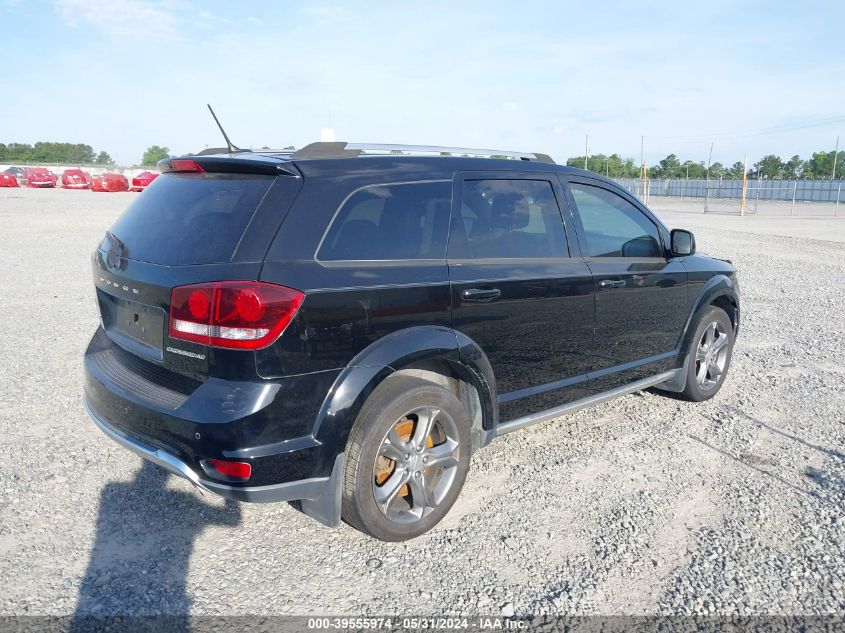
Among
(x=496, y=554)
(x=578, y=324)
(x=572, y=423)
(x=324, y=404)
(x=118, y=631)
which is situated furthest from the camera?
(x=572, y=423)

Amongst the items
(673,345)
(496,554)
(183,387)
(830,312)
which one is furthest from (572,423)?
(830,312)

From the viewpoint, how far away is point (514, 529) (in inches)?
141

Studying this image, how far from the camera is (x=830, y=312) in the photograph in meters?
8.93

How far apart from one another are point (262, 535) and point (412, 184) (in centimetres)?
191

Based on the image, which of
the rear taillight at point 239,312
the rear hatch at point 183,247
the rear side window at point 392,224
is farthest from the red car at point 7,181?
the rear taillight at point 239,312

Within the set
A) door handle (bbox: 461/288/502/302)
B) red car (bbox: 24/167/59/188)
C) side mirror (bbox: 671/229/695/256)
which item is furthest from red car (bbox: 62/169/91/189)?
door handle (bbox: 461/288/502/302)

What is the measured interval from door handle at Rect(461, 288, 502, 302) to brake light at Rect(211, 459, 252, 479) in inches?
52.9

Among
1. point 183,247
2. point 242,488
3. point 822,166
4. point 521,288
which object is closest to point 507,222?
A: point 521,288

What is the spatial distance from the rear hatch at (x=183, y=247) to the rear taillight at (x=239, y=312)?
1.6 inches

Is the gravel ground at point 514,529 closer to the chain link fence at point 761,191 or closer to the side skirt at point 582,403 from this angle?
the side skirt at point 582,403

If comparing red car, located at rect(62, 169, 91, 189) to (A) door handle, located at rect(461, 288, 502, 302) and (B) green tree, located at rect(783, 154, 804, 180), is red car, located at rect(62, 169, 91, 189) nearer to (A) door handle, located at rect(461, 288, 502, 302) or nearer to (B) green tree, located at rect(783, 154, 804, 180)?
(A) door handle, located at rect(461, 288, 502, 302)

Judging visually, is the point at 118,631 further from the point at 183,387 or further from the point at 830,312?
the point at 830,312

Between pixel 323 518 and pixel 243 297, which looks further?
pixel 323 518

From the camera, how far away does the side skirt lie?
398 centimetres
